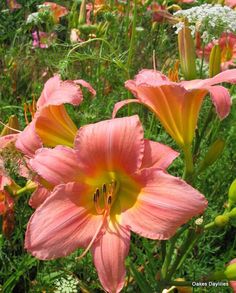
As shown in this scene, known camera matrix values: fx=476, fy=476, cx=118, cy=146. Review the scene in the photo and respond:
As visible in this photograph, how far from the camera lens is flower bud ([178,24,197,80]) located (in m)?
1.05

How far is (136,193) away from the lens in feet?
3.12

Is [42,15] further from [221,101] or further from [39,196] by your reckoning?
[221,101]

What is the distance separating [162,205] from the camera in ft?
2.81

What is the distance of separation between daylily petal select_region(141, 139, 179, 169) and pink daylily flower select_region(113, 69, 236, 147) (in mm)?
78

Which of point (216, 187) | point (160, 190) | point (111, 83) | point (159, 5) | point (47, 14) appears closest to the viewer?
point (160, 190)

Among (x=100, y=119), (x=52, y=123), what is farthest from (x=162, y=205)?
(x=100, y=119)

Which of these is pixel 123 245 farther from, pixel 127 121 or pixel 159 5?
pixel 159 5

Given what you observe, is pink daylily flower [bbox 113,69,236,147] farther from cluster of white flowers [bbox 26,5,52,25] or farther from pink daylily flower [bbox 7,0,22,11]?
pink daylily flower [bbox 7,0,22,11]

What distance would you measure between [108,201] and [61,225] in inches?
A: 4.4

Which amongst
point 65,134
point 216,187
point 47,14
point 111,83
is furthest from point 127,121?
point 47,14

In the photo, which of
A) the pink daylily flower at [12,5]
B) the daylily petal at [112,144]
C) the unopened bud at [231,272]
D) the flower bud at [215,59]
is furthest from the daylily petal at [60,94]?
the pink daylily flower at [12,5]

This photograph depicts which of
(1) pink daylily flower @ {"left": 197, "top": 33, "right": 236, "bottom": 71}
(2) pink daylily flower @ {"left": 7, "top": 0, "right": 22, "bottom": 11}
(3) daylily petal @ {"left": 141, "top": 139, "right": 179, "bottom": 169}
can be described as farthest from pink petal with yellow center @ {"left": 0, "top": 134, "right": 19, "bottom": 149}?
(2) pink daylily flower @ {"left": 7, "top": 0, "right": 22, "bottom": 11}

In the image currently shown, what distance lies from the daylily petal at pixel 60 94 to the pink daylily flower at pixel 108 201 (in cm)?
11

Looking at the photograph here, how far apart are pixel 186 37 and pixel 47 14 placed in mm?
1546
